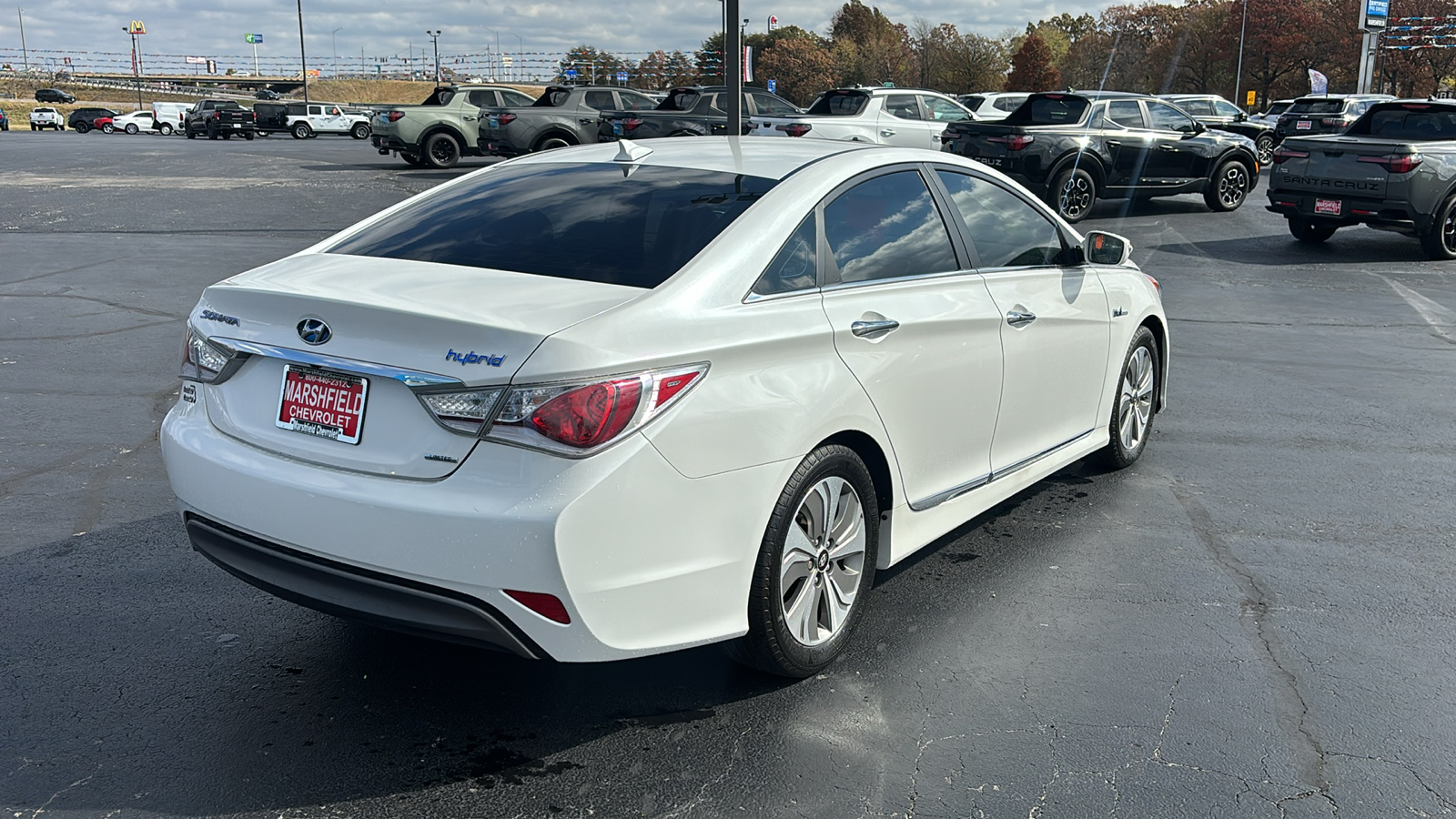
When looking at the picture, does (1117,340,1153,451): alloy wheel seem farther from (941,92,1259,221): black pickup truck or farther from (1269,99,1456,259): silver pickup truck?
(941,92,1259,221): black pickup truck

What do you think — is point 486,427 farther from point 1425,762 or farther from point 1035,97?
point 1035,97

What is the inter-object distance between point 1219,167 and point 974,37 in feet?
255

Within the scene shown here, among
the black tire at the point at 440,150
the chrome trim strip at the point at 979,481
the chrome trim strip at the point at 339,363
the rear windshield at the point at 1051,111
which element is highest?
the rear windshield at the point at 1051,111

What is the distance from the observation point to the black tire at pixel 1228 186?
18.9 meters

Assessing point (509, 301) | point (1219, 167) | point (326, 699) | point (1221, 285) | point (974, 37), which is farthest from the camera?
point (974, 37)

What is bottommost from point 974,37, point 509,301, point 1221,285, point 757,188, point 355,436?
point 1221,285

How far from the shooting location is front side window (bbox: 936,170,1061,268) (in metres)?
4.59

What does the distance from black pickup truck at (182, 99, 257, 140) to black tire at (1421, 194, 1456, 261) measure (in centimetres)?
4960

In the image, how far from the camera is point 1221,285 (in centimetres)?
1252

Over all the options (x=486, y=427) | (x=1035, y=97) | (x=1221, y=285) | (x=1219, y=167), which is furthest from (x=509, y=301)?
(x=1219, y=167)

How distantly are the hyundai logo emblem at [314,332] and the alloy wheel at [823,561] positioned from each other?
1365mm

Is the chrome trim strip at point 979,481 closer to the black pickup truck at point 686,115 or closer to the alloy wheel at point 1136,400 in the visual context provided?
the alloy wheel at point 1136,400

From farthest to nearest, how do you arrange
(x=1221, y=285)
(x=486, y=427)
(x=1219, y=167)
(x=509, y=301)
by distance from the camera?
(x=1219, y=167) < (x=1221, y=285) < (x=509, y=301) < (x=486, y=427)

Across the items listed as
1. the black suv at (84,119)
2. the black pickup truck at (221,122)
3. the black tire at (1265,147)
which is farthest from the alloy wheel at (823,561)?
the black suv at (84,119)
